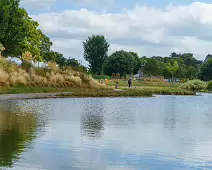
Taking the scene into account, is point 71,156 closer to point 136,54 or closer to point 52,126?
point 52,126

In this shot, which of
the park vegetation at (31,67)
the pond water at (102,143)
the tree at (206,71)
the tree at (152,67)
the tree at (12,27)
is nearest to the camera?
the pond water at (102,143)

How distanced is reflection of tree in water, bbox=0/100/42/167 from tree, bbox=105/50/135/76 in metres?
81.7

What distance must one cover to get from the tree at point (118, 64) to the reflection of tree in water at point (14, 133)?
81718mm

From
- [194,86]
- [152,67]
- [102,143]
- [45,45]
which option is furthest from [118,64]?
[102,143]

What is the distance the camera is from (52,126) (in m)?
15.1

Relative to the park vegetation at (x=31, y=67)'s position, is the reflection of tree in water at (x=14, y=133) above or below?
below

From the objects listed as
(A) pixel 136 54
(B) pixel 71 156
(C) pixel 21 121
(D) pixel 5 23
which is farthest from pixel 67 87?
(A) pixel 136 54

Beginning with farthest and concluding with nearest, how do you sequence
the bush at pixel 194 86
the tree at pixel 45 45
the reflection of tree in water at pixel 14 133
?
1. the tree at pixel 45 45
2. the bush at pixel 194 86
3. the reflection of tree in water at pixel 14 133

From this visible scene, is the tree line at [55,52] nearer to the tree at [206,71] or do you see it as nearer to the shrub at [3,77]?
the tree at [206,71]

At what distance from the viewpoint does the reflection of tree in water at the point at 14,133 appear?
9.67 m

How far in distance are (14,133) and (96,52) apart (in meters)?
97.3

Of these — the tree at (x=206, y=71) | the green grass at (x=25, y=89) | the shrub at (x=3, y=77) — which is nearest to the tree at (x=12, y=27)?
the green grass at (x=25, y=89)

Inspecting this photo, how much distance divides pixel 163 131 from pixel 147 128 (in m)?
0.82

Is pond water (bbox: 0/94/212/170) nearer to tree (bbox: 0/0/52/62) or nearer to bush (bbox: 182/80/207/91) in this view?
tree (bbox: 0/0/52/62)
